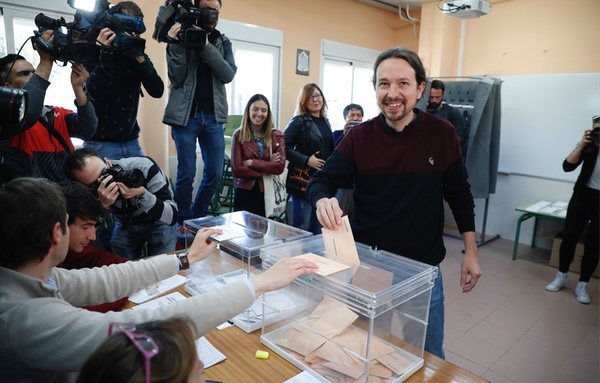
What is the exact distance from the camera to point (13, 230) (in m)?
0.82

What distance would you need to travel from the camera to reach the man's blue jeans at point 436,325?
1.36 meters

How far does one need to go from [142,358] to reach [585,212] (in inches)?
146

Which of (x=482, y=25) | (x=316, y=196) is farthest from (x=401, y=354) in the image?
(x=482, y=25)

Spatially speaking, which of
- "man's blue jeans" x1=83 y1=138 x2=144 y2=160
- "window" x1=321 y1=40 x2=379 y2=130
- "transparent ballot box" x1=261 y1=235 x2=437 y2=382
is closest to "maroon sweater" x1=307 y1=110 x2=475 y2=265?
"transparent ballot box" x1=261 y1=235 x2=437 y2=382

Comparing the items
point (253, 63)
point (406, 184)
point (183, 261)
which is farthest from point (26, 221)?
point (253, 63)

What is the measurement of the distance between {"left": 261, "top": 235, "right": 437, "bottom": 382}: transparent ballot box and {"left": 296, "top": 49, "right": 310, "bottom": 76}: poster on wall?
418 centimetres

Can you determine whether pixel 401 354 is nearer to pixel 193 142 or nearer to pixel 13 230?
pixel 13 230

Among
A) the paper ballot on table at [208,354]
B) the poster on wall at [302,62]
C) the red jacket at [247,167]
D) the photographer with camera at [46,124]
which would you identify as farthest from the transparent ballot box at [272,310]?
the poster on wall at [302,62]

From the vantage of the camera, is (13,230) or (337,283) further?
(337,283)

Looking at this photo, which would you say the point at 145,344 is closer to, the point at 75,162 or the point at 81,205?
the point at 81,205

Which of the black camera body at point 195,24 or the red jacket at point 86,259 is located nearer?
the red jacket at point 86,259

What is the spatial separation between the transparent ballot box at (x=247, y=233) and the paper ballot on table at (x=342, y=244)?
0.20m

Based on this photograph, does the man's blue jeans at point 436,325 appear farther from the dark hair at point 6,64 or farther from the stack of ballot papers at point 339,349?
the dark hair at point 6,64

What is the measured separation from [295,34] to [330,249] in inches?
169
